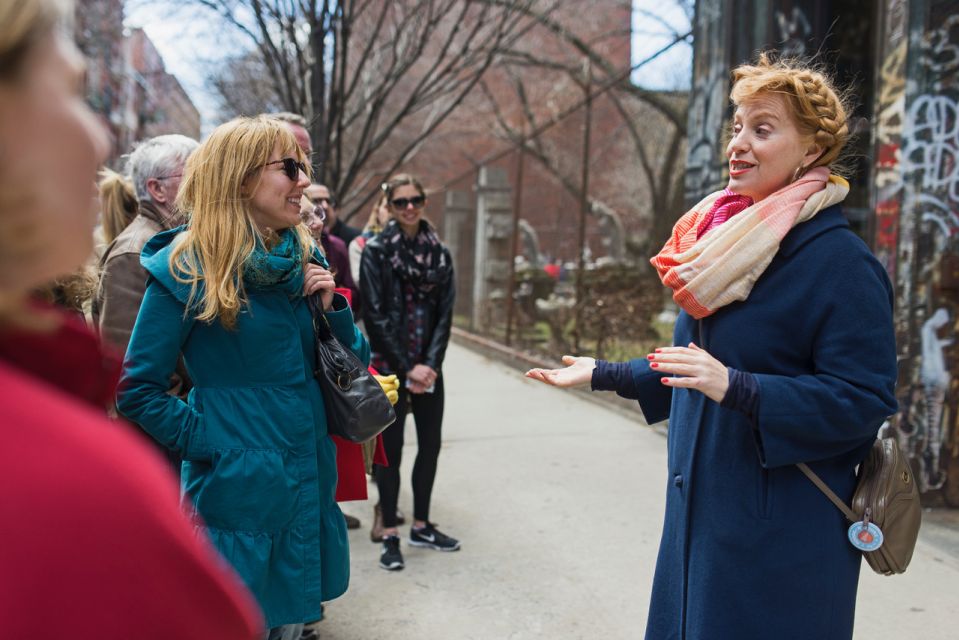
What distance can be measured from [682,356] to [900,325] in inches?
137

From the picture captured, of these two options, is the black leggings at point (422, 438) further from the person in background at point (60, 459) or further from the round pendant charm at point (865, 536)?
the person in background at point (60, 459)

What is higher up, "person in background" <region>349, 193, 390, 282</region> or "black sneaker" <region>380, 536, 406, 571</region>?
"person in background" <region>349, 193, 390, 282</region>

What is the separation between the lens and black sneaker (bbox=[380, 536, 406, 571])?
14.4 ft

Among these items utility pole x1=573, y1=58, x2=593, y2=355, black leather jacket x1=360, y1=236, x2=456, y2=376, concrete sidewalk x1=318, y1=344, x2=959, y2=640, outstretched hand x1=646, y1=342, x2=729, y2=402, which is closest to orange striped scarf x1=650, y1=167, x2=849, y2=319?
outstretched hand x1=646, y1=342, x2=729, y2=402

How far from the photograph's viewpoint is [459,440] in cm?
720

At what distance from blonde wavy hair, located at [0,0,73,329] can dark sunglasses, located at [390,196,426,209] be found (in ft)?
13.1

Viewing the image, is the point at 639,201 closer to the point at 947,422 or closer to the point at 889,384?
the point at 947,422

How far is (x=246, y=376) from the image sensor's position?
2.64 meters

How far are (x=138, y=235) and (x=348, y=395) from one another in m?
1.05

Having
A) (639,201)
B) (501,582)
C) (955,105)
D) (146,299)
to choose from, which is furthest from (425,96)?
(639,201)

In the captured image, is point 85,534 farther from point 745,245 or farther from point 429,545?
point 429,545

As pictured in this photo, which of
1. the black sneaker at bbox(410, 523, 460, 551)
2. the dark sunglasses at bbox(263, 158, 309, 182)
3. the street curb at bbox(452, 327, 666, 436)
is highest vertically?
the dark sunglasses at bbox(263, 158, 309, 182)

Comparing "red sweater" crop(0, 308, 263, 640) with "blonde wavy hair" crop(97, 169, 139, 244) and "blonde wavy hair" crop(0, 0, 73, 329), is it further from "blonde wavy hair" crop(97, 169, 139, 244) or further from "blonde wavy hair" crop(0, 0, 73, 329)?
"blonde wavy hair" crop(97, 169, 139, 244)

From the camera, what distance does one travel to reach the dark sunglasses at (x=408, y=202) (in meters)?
4.72
